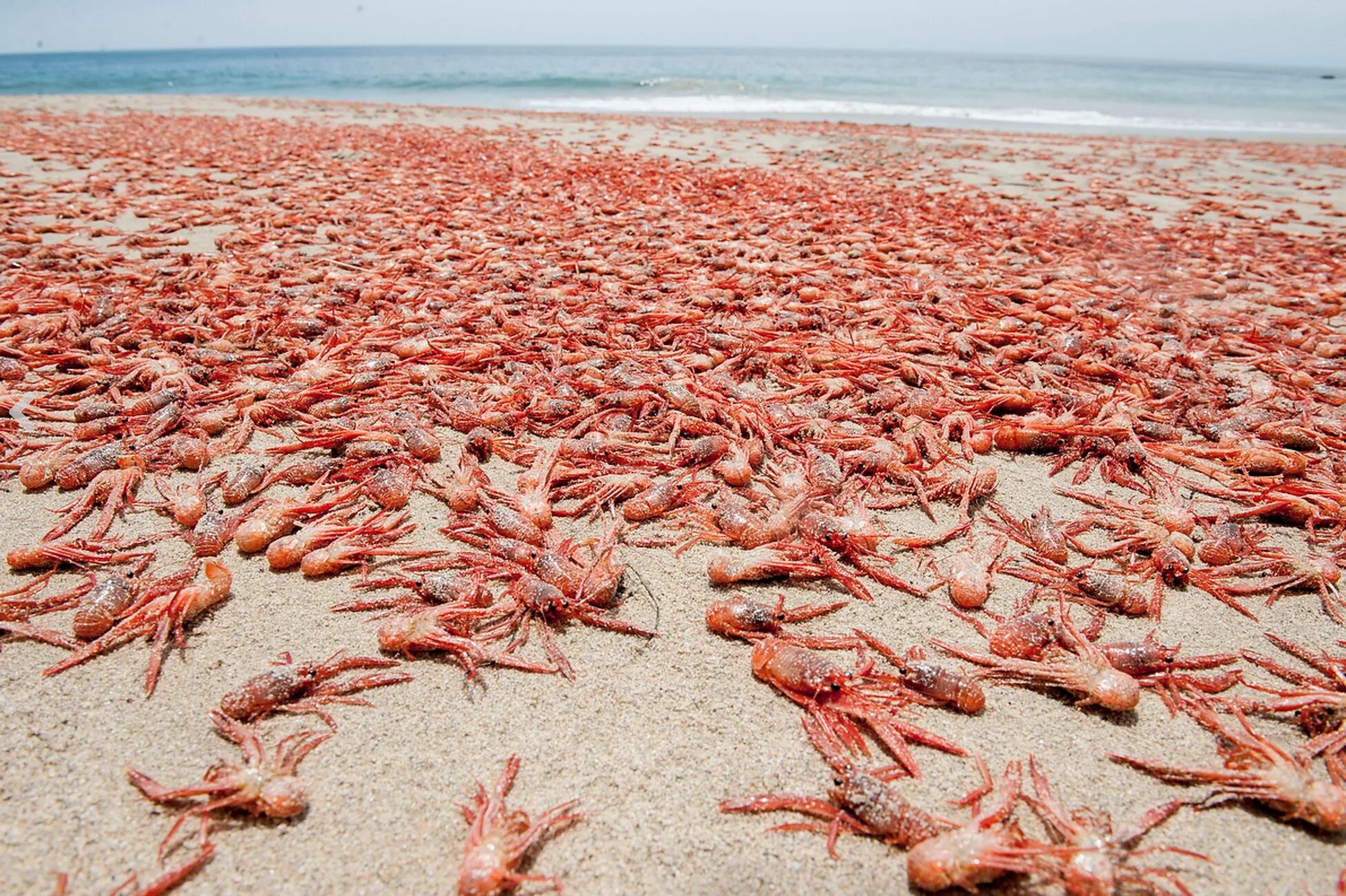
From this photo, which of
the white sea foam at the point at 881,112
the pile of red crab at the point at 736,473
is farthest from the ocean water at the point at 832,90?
the pile of red crab at the point at 736,473

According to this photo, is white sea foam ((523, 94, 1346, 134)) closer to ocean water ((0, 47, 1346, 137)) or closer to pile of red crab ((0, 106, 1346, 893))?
ocean water ((0, 47, 1346, 137))

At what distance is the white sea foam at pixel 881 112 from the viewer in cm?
2739

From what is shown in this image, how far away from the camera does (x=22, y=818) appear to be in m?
1.92

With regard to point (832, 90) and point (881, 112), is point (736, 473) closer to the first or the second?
point (881, 112)

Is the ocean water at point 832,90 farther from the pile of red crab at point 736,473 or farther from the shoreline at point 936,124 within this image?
the pile of red crab at point 736,473

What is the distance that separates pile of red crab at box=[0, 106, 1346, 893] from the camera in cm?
219

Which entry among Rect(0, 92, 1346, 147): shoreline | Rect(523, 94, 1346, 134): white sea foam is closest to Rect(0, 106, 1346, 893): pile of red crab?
Rect(0, 92, 1346, 147): shoreline

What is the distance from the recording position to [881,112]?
30.2 m

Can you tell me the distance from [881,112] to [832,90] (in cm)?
1128

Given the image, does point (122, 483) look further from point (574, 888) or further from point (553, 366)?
point (574, 888)

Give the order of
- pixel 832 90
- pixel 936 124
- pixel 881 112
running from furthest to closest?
pixel 832 90, pixel 881 112, pixel 936 124

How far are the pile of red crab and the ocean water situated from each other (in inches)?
959

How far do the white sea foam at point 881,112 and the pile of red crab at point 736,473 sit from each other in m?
25.0

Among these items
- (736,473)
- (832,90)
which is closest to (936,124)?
(832,90)
